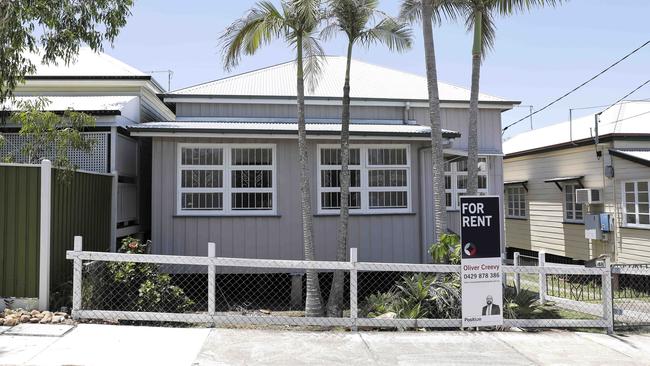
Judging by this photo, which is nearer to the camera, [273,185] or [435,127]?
[435,127]

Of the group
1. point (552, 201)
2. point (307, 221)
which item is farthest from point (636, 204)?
point (307, 221)

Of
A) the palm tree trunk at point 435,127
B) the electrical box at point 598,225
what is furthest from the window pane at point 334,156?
the electrical box at point 598,225

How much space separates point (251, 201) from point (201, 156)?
143 centimetres

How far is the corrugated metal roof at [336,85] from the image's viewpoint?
12888mm

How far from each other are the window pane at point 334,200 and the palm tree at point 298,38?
2.05 m

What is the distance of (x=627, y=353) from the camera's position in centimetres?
671

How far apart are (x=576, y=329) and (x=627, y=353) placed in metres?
1.24

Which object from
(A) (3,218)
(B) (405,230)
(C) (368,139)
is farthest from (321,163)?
(A) (3,218)

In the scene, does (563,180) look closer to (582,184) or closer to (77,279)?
(582,184)

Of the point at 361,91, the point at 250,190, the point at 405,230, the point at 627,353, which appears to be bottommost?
the point at 627,353

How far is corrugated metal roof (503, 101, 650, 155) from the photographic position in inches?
535

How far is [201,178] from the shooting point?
35.8 feet

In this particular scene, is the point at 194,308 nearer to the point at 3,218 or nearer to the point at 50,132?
the point at 3,218

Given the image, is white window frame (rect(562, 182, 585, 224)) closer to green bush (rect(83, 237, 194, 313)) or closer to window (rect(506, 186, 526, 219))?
window (rect(506, 186, 526, 219))
